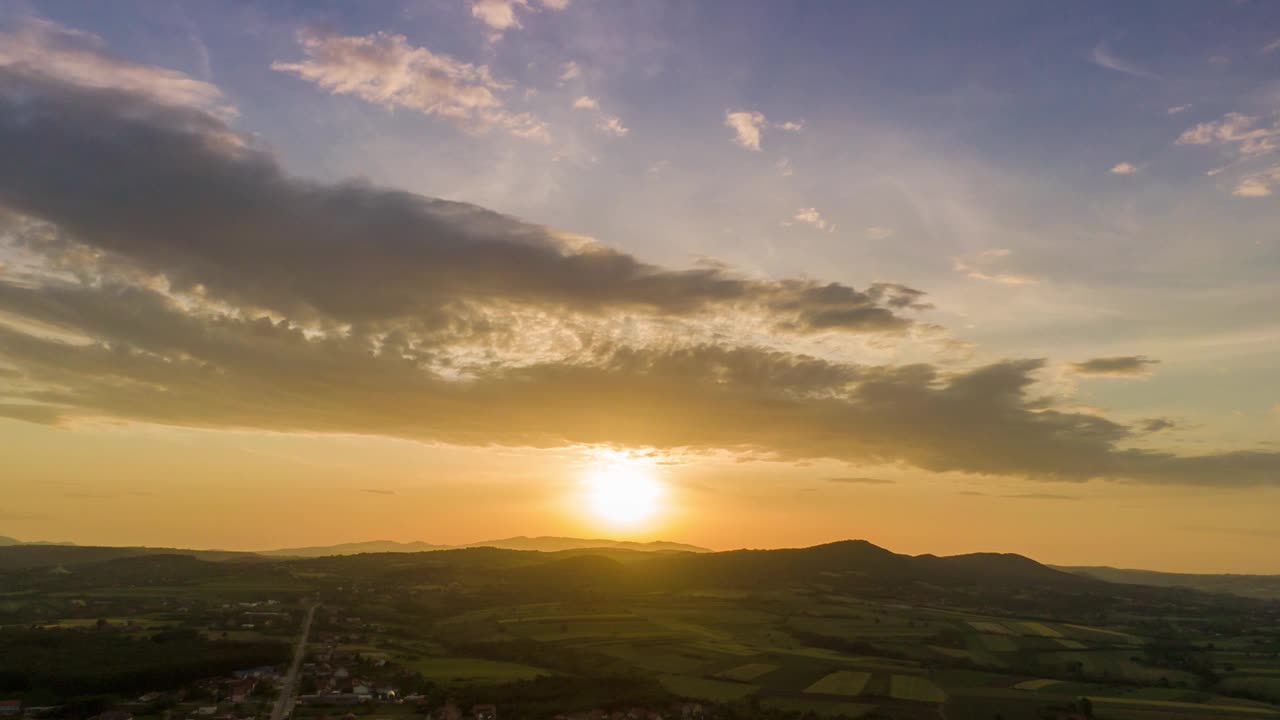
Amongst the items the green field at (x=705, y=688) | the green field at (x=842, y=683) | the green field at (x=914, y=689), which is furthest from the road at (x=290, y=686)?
the green field at (x=914, y=689)

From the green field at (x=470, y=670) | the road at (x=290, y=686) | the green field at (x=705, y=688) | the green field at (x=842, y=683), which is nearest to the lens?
the road at (x=290, y=686)

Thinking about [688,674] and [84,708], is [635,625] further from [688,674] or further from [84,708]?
[84,708]

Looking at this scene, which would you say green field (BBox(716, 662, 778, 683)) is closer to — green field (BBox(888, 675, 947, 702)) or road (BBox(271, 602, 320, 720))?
green field (BBox(888, 675, 947, 702))

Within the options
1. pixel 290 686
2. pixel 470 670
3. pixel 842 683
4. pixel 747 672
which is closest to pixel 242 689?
pixel 290 686

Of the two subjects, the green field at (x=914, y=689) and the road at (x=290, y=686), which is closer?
the road at (x=290, y=686)

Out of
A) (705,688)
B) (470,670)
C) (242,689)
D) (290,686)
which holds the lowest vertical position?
(705,688)

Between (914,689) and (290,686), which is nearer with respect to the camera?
(290,686)

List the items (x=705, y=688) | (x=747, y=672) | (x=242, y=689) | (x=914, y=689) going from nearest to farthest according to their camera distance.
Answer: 1. (x=242, y=689)
2. (x=705, y=688)
3. (x=914, y=689)
4. (x=747, y=672)

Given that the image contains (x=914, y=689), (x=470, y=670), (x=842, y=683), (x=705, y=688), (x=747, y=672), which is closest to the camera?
(x=705, y=688)

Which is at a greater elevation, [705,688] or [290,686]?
[290,686]

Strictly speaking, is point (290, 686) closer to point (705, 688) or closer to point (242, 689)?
point (242, 689)

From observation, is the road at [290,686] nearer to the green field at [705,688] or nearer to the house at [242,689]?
the house at [242,689]

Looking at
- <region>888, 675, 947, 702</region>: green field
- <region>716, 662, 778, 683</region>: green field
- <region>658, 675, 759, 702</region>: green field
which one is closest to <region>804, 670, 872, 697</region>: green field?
<region>888, 675, 947, 702</region>: green field
